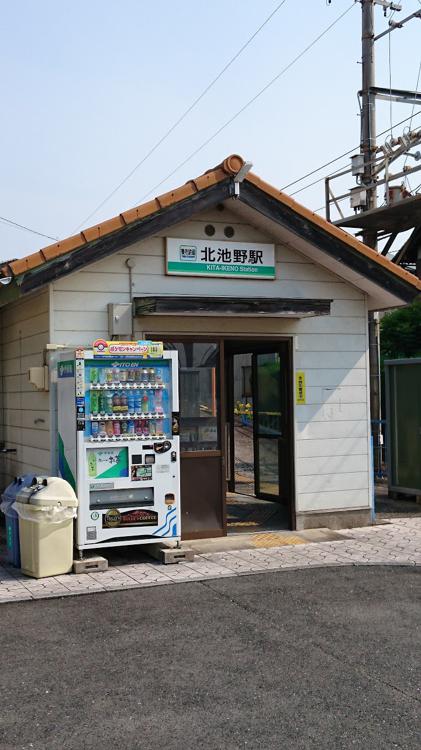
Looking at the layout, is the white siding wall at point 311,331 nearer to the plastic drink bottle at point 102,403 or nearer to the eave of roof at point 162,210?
the eave of roof at point 162,210

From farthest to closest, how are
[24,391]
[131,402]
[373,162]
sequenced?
[373,162] → [24,391] → [131,402]

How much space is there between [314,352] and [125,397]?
2.96 metres

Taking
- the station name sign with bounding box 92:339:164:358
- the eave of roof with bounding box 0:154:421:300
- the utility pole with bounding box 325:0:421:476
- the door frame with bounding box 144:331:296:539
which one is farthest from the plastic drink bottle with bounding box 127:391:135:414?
the utility pole with bounding box 325:0:421:476

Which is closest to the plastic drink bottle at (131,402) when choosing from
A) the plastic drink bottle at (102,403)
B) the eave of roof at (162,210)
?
the plastic drink bottle at (102,403)

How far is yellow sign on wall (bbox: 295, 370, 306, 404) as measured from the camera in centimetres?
982

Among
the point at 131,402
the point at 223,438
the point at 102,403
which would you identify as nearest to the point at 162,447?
the point at 131,402

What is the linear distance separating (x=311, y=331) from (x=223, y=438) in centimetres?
183

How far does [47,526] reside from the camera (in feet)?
24.6

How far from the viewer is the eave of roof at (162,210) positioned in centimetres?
808

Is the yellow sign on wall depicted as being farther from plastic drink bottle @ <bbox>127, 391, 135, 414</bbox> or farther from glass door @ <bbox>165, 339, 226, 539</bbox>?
plastic drink bottle @ <bbox>127, 391, 135, 414</bbox>

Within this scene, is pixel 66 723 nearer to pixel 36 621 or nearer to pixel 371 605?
pixel 36 621

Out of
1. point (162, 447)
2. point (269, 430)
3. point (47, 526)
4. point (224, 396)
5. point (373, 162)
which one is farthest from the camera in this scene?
point (373, 162)

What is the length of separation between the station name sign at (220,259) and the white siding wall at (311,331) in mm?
93

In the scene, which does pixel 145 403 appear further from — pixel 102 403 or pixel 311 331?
pixel 311 331
